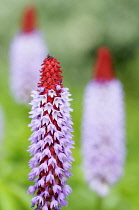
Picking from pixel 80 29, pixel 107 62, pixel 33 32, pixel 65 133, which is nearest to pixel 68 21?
pixel 80 29

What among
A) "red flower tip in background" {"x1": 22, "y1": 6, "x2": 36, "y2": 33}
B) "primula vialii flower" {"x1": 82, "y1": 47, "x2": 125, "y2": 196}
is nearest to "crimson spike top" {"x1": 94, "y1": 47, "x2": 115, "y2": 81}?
"primula vialii flower" {"x1": 82, "y1": 47, "x2": 125, "y2": 196}

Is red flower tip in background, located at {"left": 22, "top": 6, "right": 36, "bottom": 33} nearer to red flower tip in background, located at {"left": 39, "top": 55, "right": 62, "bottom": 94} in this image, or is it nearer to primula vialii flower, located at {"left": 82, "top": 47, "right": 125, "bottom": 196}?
primula vialii flower, located at {"left": 82, "top": 47, "right": 125, "bottom": 196}

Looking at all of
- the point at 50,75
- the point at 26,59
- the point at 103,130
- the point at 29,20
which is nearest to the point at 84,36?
the point at 29,20

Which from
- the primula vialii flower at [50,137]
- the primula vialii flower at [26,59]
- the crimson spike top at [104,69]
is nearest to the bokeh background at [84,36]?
the primula vialii flower at [26,59]

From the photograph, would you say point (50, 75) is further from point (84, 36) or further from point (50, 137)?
point (84, 36)

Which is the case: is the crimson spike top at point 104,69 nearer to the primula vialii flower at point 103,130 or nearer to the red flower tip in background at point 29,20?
the primula vialii flower at point 103,130
